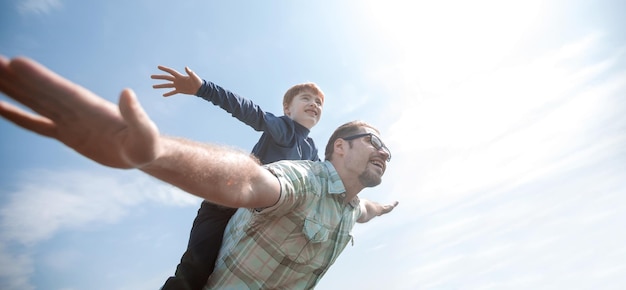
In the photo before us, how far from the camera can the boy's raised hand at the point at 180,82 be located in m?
3.98

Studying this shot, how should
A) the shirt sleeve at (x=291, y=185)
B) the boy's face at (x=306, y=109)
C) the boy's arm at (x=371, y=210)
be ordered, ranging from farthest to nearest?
the boy's face at (x=306, y=109), the boy's arm at (x=371, y=210), the shirt sleeve at (x=291, y=185)

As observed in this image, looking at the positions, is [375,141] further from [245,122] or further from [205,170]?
[205,170]

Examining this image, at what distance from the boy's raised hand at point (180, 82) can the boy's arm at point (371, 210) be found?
2.68 meters

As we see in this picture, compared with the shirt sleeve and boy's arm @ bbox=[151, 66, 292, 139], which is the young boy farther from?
the shirt sleeve

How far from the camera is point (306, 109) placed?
562 centimetres

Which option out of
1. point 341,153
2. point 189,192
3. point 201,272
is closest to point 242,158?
point 189,192

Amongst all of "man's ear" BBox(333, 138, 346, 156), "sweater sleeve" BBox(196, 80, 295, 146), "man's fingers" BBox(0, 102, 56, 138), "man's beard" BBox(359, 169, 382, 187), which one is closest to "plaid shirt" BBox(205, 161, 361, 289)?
"man's beard" BBox(359, 169, 382, 187)

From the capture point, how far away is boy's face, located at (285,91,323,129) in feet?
18.2

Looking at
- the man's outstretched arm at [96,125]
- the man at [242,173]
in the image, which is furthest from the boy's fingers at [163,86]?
the man's outstretched arm at [96,125]

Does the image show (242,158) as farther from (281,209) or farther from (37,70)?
(37,70)

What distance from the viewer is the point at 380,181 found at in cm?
428

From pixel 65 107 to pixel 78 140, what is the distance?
0.52 feet

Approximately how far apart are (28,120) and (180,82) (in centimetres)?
282

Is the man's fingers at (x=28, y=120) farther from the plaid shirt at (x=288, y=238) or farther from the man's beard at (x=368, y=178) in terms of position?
the man's beard at (x=368, y=178)
